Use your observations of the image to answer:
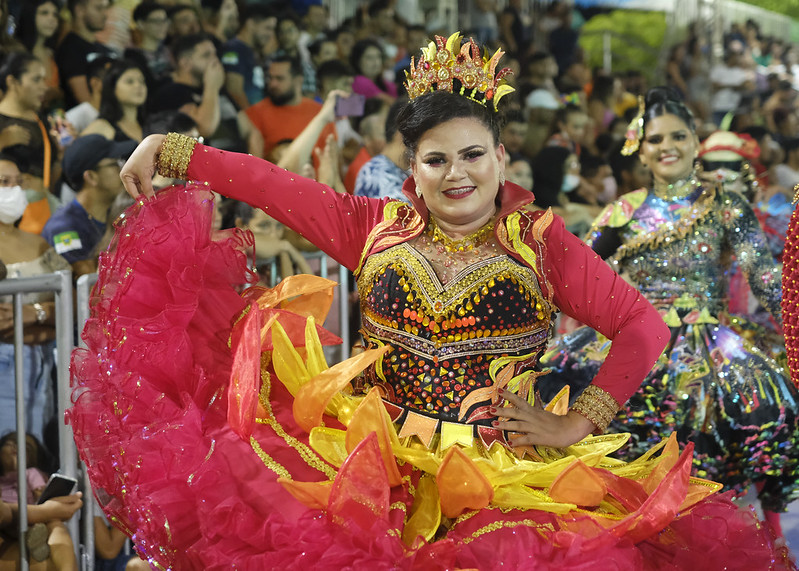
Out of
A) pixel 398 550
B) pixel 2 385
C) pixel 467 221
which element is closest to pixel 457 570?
pixel 398 550

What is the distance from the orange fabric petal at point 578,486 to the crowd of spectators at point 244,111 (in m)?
0.90

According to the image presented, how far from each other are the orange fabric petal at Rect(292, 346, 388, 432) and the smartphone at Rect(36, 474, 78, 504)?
118 cm

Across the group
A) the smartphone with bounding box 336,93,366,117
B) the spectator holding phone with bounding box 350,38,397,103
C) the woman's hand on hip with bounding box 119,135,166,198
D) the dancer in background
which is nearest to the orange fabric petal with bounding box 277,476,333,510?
the woman's hand on hip with bounding box 119,135,166,198

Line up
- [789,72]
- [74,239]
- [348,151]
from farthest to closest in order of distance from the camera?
1. [789,72]
2. [348,151]
3. [74,239]

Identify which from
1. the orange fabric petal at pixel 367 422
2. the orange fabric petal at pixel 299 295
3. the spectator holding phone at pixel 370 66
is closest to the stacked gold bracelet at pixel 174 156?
the orange fabric petal at pixel 299 295

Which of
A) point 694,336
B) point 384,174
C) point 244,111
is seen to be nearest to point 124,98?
point 244,111

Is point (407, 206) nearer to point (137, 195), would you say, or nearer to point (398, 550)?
point (137, 195)

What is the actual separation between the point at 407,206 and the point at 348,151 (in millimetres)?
3696

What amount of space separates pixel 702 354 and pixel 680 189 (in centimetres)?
74

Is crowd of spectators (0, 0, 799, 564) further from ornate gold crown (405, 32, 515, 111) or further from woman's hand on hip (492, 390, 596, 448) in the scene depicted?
woman's hand on hip (492, 390, 596, 448)

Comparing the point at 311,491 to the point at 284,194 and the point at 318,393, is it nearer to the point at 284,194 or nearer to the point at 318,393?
the point at 318,393

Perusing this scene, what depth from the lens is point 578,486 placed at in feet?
7.50

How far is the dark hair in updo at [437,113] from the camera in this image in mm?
2545

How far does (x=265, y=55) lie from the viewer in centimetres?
646
